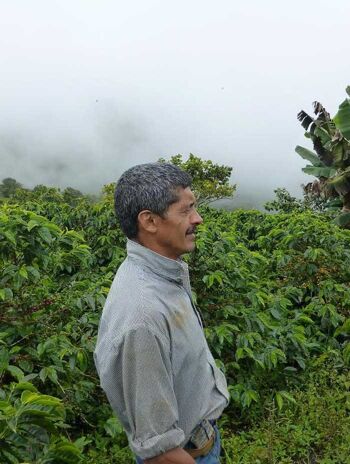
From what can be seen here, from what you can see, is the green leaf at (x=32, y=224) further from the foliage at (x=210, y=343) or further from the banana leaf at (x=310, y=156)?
the banana leaf at (x=310, y=156)

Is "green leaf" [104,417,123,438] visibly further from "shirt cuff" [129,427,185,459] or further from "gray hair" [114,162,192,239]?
"gray hair" [114,162,192,239]

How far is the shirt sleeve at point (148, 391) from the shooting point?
1.37 m

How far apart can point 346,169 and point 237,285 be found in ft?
30.5

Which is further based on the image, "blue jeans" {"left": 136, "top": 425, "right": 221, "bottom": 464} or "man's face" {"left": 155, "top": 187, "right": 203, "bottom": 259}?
"blue jeans" {"left": 136, "top": 425, "right": 221, "bottom": 464}

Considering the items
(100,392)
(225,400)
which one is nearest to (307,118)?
(100,392)

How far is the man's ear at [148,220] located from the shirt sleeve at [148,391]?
0.34 metres

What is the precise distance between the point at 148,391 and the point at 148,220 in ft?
1.71

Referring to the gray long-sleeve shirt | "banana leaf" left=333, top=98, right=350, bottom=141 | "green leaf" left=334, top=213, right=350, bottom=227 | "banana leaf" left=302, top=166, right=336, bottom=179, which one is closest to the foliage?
the gray long-sleeve shirt

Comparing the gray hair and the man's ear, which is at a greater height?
the gray hair

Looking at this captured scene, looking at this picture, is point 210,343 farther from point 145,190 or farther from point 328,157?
point 328,157

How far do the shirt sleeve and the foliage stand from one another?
0.36 m

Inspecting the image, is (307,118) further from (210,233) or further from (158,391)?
(158,391)

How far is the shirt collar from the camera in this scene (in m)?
1.55

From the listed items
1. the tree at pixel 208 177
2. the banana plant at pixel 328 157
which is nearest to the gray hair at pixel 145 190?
the banana plant at pixel 328 157
